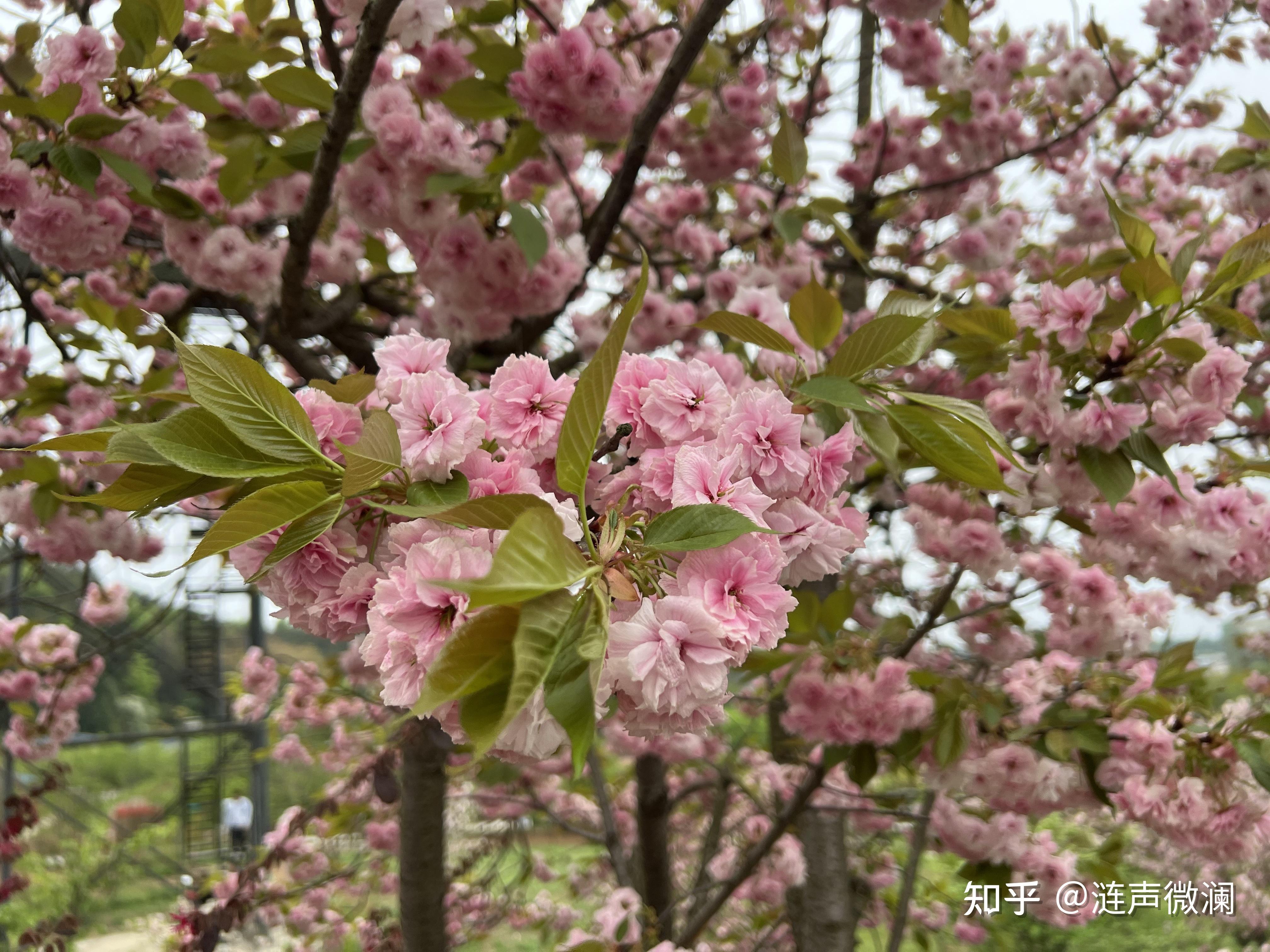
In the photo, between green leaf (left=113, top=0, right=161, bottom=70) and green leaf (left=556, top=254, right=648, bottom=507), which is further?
green leaf (left=113, top=0, right=161, bottom=70)

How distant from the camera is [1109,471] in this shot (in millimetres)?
1057

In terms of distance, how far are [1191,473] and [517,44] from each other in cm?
161

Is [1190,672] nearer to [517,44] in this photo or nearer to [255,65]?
[517,44]

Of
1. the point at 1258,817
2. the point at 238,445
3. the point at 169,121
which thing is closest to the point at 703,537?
the point at 238,445

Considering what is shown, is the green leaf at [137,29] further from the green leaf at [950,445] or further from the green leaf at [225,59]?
the green leaf at [950,445]

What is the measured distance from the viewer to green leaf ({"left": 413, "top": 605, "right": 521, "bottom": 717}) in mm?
397

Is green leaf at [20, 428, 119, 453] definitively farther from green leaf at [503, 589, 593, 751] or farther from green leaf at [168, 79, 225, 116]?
green leaf at [168, 79, 225, 116]

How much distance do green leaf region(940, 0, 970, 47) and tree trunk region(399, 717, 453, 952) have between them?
1939mm

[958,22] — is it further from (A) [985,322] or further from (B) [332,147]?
(B) [332,147]

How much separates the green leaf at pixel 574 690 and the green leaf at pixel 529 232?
3.24 ft

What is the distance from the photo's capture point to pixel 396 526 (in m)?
0.55

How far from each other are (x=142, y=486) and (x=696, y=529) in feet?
1.35

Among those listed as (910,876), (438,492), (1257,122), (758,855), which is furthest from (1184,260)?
(910,876)

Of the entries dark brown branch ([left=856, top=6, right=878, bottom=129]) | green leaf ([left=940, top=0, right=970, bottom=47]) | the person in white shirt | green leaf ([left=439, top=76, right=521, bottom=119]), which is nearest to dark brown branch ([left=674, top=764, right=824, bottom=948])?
green leaf ([left=439, top=76, right=521, bottom=119])
